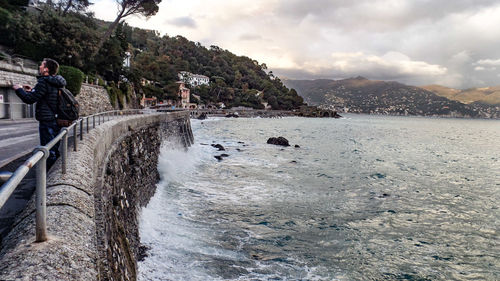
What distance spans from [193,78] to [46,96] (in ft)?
461

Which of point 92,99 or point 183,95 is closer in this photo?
point 92,99

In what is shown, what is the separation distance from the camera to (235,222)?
12961mm

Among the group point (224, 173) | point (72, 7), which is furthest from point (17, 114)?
point (72, 7)

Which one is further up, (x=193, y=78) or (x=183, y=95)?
(x=193, y=78)

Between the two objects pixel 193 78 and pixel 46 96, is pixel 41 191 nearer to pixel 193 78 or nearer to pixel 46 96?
pixel 46 96

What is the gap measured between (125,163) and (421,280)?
406 inches

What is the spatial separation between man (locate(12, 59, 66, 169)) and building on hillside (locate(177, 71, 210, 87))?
388ft

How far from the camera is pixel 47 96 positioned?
574 centimetres

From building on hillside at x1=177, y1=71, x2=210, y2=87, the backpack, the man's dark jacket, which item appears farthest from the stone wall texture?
building on hillside at x1=177, y1=71, x2=210, y2=87

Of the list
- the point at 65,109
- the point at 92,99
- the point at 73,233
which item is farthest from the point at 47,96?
the point at 92,99

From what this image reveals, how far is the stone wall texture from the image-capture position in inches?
1095

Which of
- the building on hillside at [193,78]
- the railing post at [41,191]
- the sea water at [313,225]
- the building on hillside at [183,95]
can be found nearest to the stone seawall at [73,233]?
the railing post at [41,191]

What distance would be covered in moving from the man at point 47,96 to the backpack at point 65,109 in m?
0.08

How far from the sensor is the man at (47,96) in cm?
544
